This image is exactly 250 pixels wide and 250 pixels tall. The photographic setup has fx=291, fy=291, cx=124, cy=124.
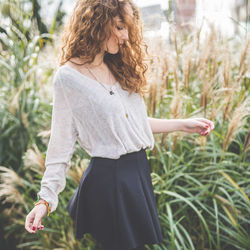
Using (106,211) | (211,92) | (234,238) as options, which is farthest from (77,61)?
(234,238)

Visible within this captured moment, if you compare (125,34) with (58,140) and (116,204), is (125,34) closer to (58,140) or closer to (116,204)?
(58,140)

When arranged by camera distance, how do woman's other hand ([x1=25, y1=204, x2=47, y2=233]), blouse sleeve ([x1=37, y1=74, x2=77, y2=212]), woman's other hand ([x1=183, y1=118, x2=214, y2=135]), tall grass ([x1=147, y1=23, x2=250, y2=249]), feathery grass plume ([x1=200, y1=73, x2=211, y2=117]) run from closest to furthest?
woman's other hand ([x1=25, y1=204, x2=47, y2=233]), blouse sleeve ([x1=37, y1=74, x2=77, y2=212]), woman's other hand ([x1=183, y1=118, x2=214, y2=135]), tall grass ([x1=147, y1=23, x2=250, y2=249]), feathery grass plume ([x1=200, y1=73, x2=211, y2=117])

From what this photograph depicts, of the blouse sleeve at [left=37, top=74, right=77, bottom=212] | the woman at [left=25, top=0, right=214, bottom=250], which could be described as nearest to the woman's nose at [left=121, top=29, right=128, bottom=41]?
the woman at [left=25, top=0, right=214, bottom=250]

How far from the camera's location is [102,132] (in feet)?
4.10

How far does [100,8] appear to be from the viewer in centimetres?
123

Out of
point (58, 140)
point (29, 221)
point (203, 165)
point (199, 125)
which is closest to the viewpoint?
point (29, 221)

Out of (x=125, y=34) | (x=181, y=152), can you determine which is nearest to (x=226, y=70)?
(x=181, y=152)

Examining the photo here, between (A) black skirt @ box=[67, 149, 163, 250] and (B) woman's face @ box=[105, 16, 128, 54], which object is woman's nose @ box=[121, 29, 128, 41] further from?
(A) black skirt @ box=[67, 149, 163, 250]

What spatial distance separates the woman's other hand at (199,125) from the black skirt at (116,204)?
0.28 m

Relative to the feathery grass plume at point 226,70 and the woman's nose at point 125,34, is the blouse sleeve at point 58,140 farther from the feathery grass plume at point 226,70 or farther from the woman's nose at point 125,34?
the feathery grass plume at point 226,70

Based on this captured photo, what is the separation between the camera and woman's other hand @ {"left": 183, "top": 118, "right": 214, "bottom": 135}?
55.8 inches

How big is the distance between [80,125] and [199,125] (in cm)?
58

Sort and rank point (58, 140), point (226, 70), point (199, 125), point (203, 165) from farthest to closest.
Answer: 1. point (203, 165)
2. point (226, 70)
3. point (199, 125)
4. point (58, 140)

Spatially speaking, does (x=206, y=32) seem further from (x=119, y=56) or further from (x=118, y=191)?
(x=118, y=191)
